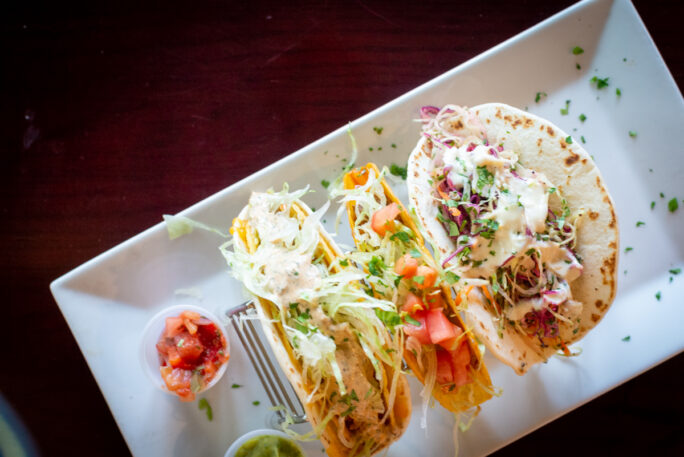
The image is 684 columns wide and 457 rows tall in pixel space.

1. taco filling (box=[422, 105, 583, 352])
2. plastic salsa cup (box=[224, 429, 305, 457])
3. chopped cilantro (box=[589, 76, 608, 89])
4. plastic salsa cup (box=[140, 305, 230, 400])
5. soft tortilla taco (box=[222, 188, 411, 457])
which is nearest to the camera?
soft tortilla taco (box=[222, 188, 411, 457])

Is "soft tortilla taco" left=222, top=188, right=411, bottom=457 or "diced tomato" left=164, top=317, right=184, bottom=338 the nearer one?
"soft tortilla taco" left=222, top=188, right=411, bottom=457

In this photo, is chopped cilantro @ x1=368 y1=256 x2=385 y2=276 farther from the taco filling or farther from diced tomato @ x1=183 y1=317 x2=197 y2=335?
diced tomato @ x1=183 y1=317 x2=197 y2=335

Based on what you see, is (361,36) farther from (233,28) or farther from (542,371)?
(542,371)

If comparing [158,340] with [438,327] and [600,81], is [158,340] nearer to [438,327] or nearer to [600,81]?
[438,327]

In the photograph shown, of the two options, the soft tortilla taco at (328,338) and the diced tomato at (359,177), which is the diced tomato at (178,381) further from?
the diced tomato at (359,177)

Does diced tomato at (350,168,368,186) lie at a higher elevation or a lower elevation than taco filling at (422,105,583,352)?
higher

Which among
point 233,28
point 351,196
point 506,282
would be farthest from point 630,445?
point 233,28

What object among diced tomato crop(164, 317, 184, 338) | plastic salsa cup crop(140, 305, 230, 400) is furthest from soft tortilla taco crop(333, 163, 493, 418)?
diced tomato crop(164, 317, 184, 338)

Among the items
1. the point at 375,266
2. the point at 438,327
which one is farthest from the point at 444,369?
the point at 375,266
